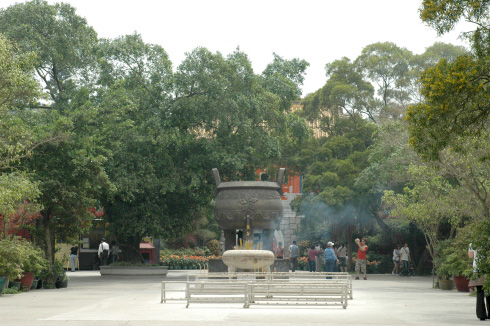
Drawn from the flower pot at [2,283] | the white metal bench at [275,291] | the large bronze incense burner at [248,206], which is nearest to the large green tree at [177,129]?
the large bronze incense burner at [248,206]

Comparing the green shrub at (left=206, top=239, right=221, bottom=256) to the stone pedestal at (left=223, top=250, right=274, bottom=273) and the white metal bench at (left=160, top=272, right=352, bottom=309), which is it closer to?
the stone pedestal at (left=223, top=250, right=274, bottom=273)

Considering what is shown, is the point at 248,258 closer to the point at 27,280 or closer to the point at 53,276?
the point at 27,280

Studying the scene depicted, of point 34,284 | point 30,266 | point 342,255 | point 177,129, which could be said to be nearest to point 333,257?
point 342,255

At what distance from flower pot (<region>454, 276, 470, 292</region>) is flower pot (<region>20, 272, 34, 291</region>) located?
12.5m

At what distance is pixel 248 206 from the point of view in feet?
76.0

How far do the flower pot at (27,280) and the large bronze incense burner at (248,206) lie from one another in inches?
261

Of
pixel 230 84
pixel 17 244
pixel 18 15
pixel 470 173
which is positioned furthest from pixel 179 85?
pixel 470 173

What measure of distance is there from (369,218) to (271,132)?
9652 mm

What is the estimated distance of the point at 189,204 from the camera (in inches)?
1210

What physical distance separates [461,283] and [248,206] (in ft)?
23.5

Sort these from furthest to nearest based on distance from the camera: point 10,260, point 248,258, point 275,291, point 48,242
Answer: point 48,242 < point 10,260 < point 248,258 < point 275,291

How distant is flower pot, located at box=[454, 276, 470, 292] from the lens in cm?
2034

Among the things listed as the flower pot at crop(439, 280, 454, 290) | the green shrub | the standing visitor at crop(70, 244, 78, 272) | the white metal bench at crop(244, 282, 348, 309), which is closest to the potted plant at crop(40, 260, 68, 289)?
the white metal bench at crop(244, 282, 348, 309)

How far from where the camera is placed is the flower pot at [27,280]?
19703mm
